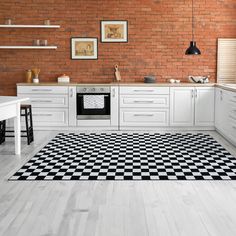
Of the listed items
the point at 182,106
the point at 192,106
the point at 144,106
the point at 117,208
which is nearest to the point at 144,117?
the point at 144,106

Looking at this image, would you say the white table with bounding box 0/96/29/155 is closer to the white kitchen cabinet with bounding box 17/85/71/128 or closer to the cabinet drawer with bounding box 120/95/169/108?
the white kitchen cabinet with bounding box 17/85/71/128

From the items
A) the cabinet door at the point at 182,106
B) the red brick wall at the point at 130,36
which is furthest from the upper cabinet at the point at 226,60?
the cabinet door at the point at 182,106

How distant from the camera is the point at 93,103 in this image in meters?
7.26

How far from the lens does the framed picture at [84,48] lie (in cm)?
774

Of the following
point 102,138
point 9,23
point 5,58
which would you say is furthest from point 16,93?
point 102,138

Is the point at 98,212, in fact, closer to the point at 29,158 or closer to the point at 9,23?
the point at 29,158

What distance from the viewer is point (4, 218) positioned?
3227 mm

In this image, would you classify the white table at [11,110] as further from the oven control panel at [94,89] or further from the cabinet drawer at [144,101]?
the cabinet drawer at [144,101]

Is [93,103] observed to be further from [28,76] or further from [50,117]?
[28,76]

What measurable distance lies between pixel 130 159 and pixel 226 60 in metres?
3.56

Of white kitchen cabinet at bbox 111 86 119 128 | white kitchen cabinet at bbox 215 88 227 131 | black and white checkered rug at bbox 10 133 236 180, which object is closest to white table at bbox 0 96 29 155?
black and white checkered rug at bbox 10 133 236 180

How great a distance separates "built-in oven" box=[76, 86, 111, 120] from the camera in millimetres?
7254

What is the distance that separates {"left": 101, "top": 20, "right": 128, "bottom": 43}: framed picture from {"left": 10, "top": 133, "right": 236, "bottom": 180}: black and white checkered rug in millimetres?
2015

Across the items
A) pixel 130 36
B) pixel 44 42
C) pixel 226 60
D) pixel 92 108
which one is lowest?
pixel 92 108
